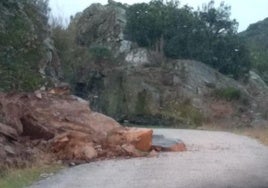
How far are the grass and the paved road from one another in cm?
29

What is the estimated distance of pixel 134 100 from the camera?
4191 centimetres

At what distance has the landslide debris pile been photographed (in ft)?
54.7

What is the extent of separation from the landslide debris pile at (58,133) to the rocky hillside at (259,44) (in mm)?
37783

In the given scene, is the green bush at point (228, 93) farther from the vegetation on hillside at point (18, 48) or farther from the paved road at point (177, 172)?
the paved road at point (177, 172)

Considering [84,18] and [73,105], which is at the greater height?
[84,18]

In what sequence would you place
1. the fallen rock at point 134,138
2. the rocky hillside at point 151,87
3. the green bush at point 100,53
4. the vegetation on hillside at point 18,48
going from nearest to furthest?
the fallen rock at point 134,138
the vegetation on hillside at point 18,48
the rocky hillside at point 151,87
the green bush at point 100,53

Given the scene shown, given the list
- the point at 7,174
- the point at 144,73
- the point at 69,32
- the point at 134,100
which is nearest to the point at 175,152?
the point at 7,174

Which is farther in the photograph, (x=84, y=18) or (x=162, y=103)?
(x=84, y=18)

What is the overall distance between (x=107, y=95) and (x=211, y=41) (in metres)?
10.4

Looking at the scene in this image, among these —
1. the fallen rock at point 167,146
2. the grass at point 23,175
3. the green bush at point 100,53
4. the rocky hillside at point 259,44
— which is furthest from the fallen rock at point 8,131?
the rocky hillside at point 259,44

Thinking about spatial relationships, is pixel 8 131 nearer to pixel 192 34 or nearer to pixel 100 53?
pixel 100 53

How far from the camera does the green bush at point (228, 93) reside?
44.9 m

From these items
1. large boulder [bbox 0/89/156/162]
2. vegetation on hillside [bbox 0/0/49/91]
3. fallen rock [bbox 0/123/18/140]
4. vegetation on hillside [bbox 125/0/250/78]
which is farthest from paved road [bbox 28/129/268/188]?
vegetation on hillside [bbox 125/0/250/78]

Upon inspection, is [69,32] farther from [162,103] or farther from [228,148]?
[228,148]
